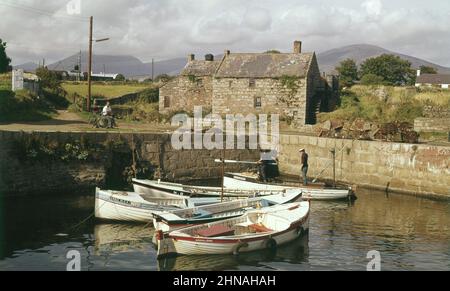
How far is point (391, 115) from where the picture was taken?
41.9 metres

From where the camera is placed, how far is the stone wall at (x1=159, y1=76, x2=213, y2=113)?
46.2 metres

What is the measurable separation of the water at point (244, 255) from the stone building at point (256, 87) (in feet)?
62.5

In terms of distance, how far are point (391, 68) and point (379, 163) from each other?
51560 mm

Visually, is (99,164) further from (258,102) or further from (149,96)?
(149,96)

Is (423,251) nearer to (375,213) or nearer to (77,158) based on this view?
(375,213)

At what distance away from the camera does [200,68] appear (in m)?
47.1

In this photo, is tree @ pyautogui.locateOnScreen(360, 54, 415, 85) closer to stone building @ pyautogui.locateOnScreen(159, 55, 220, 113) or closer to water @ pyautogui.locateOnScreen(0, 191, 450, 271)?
stone building @ pyautogui.locateOnScreen(159, 55, 220, 113)

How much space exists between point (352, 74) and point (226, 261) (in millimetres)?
62214

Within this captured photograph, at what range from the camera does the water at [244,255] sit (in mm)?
16266

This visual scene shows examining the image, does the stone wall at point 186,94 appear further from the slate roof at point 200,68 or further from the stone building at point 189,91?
the slate roof at point 200,68

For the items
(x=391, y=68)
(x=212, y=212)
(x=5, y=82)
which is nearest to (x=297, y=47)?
(x=5, y=82)

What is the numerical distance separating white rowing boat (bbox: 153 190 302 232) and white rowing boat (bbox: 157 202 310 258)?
2.08ft
